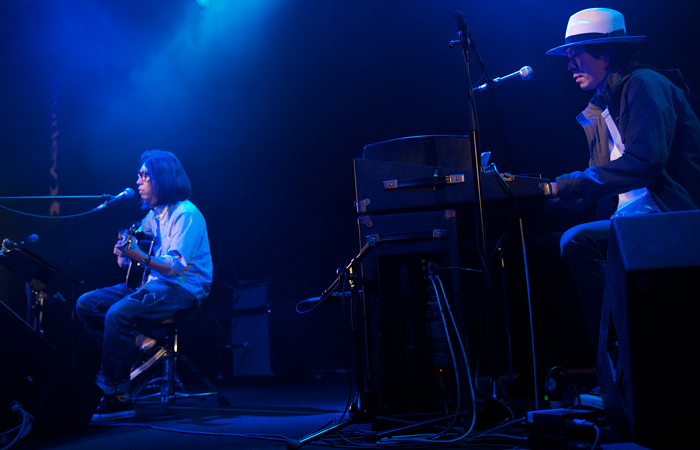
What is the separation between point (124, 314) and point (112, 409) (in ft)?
1.68

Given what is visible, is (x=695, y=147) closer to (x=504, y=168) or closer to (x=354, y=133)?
(x=504, y=168)

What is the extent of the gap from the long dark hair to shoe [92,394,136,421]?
4.09 feet

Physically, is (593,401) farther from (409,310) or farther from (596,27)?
(596,27)

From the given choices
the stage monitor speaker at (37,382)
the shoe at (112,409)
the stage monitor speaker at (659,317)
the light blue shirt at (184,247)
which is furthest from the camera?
the light blue shirt at (184,247)

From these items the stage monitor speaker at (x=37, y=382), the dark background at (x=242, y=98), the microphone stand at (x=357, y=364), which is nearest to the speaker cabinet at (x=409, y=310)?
the microphone stand at (x=357, y=364)

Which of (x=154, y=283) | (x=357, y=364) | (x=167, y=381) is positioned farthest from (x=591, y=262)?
(x=167, y=381)

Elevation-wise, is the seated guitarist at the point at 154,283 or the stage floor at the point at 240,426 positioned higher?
the seated guitarist at the point at 154,283

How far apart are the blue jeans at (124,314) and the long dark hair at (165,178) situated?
60 centimetres

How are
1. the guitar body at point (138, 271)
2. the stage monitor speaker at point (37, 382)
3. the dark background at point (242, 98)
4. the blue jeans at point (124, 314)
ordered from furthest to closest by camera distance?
the dark background at point (242, 98) < the guitar body at point (138, 271) < the blue jeans at point (124, 314) < the stage monitor speaker at point (37, 382)

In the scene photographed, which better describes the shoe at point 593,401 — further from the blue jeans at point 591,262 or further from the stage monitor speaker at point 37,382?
the stage monitor speaker at point 37,382

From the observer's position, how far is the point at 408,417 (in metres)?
1.98

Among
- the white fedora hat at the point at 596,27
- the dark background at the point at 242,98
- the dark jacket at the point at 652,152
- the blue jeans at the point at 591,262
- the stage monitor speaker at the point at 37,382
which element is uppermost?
the dark background at the point at 242,98

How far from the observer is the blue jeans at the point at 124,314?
3.01 meters

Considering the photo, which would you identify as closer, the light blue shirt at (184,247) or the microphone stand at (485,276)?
the microphone stand at (485,276)
